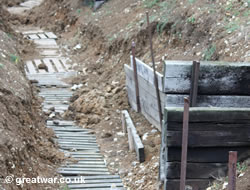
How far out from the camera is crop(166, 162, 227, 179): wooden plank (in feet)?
15.0

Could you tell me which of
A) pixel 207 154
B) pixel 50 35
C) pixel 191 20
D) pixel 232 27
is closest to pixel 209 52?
pixel 232 27

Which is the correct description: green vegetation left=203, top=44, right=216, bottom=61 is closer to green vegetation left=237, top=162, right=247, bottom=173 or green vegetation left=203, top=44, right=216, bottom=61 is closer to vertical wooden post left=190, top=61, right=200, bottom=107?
vertical wooden post left=190, top=61, right=200, bottom=107

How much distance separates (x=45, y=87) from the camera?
10.5 metres

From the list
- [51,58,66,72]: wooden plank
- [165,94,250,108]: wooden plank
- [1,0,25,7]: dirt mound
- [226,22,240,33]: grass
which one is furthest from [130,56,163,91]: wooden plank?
[1,0,25,7]: dirt mound

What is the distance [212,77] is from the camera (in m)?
5.07

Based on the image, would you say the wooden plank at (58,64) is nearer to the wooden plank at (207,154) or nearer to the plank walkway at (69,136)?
the plank walkway at (69,136)

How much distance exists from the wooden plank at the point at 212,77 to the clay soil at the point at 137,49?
4.02ft

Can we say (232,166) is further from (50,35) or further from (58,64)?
(50,35)

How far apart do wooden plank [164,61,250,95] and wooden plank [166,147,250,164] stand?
857 millimetres

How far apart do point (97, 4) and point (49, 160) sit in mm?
9065

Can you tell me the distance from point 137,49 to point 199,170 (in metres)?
6.02

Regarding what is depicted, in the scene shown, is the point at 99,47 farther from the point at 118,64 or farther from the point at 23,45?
the point at 23,45

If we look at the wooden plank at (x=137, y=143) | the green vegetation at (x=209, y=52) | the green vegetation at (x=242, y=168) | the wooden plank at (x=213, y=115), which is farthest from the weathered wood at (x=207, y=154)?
the green vegetation at (x=209, y=52)

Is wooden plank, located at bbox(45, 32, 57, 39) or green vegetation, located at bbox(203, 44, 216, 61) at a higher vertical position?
wooden plank, located at bbox(45, 32, 57, 39)
